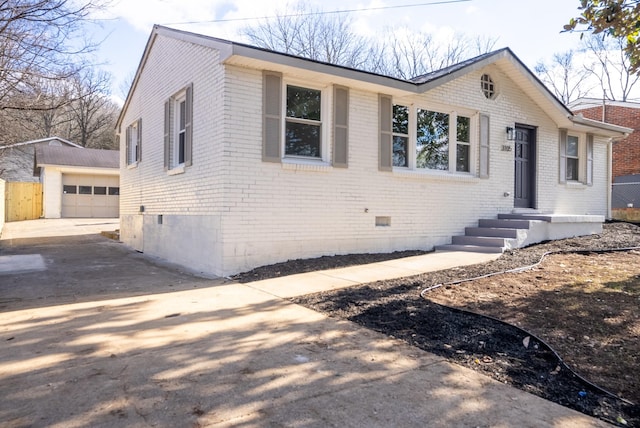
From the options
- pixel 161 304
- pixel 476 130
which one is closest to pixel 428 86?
pixel 476 130

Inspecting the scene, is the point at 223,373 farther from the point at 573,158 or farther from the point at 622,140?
the point at 622,140

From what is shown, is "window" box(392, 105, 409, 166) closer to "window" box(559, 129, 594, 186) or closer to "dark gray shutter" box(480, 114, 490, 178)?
"dark gray shutter" box(480, 114, 490, 178)

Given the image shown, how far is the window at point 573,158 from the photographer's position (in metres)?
12.7

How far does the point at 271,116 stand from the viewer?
7.59 m

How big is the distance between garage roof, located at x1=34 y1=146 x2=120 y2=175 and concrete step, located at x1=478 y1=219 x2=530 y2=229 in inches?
867

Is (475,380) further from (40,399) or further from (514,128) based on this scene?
(514,128)

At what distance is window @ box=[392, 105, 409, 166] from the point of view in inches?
372

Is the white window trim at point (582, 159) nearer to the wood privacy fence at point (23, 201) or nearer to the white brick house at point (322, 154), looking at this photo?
the white brick house at point (322, 154)

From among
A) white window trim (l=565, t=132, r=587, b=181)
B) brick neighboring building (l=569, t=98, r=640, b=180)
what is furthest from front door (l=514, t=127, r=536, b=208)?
brick neighboring building (l=569, t=98, r=640, b=180)

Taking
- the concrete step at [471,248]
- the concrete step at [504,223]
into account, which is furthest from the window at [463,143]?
the concrete step at [471,248]

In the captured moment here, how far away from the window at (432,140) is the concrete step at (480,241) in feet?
5.66

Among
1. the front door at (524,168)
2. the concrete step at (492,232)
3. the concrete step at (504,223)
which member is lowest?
the concrete step at (492,232)

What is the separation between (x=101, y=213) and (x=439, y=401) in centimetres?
2673

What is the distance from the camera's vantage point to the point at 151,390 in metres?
2.92
